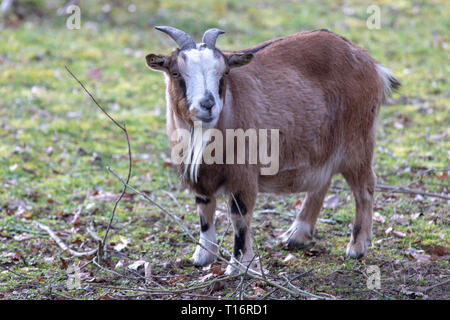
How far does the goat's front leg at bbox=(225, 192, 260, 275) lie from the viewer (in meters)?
4.80

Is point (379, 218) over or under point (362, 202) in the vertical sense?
under

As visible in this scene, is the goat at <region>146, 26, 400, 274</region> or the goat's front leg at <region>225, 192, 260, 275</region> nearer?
the goat at <region>146, 26, 400, 274</region>

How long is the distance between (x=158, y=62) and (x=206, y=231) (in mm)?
1531

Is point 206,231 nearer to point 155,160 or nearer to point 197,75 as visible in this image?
point 197,75

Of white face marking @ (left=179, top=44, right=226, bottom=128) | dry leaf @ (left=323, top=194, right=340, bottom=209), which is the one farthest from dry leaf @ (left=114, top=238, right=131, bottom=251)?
dry leaf @ (left=323, top=194, right=340, bottom=209)

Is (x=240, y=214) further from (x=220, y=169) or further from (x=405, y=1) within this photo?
(x=405, y=1)

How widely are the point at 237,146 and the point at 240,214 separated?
54cm

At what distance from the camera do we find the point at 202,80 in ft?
14.5

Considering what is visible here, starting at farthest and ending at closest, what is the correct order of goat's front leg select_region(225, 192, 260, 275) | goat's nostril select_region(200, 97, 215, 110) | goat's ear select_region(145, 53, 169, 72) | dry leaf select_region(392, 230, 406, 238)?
1. dry leaf select_region(392, 230, 406, 238)
2. goat's front leg select_region(225, 192, 260, 275)
3. goat's ear select_region(145, 53, 169, 72)
4. goat's nostril select_region(200, 97, 215, 110)

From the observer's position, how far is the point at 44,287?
15.2ft

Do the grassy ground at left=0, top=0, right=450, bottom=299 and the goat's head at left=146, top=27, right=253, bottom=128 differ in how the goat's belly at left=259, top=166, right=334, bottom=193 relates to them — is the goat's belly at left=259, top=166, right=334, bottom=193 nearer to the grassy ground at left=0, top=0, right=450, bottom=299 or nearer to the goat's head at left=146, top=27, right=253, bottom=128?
the grassy ground at left=0, top=0, right=450, bottom=299

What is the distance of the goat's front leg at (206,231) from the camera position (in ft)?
16.8

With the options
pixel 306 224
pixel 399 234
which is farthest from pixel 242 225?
pixel 399 234
